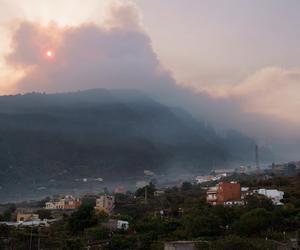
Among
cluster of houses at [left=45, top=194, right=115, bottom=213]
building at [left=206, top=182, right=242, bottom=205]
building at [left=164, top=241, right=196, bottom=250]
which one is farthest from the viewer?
cluster of houses at [left=45, top=194, right=115, bottom=213]

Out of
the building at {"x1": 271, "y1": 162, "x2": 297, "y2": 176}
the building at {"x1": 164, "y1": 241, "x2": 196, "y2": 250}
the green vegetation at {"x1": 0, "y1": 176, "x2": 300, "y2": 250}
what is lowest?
the building at {"x1": 164, "y1": 241, "x2": 196, "y2": 250}

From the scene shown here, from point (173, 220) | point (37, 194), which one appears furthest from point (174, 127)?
point (173, 220)

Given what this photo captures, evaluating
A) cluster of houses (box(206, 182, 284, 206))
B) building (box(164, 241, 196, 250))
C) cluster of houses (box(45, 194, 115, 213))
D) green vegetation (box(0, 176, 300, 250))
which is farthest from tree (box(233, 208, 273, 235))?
Answer: cluster of houses (box(45, 194, 115, 213))

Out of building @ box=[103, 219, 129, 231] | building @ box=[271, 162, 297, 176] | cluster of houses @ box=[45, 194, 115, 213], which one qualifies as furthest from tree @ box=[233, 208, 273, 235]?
building @ box=[271, 162, 297, 176]

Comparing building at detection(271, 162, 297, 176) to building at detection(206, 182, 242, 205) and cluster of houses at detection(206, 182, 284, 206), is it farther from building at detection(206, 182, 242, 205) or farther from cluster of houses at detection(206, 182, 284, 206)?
building at detection(206, 182, 242, 205)

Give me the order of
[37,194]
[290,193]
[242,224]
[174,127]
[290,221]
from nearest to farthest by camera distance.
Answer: [242,224] < [290,221] < [290,193] < [37,194] < [174,127]

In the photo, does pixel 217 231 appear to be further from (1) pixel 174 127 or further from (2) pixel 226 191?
(1) pixel 174 127

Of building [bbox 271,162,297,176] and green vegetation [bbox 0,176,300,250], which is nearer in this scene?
green vegetation [bbox 0,176,300,250]

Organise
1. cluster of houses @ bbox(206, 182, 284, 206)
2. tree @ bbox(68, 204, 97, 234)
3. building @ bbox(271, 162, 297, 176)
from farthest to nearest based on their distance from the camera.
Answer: building @ bbox(271, 162, 297, 176) < cluster of houses @ bbox(206, 182, 284, 206) < tree @ bbox(68, 204, 97, 234)

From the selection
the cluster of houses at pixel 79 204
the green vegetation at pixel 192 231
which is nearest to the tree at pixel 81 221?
the green vegetation at pixel 192 231

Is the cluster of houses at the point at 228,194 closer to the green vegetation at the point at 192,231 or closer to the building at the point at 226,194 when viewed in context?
the building at the point at 226,194

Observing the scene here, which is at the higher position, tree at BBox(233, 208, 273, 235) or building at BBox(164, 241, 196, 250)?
tree at BBox(233, 208, 273, 235)
